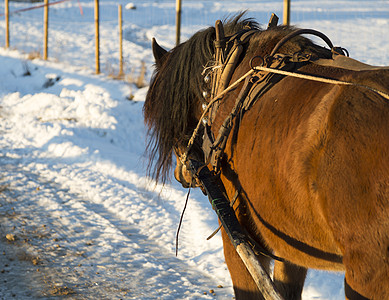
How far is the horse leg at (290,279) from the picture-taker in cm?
259

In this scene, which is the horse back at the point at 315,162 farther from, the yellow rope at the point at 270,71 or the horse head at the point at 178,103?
the horse head at the point at 178,103

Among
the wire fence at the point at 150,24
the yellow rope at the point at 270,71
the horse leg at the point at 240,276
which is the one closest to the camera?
the yellow rope at the point at 270,71

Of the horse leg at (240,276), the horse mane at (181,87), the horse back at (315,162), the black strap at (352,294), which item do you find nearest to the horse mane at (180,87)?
the horse mane at (181,87)

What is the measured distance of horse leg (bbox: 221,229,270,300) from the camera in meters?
2.23

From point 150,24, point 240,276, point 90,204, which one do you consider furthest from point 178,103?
point 150,24

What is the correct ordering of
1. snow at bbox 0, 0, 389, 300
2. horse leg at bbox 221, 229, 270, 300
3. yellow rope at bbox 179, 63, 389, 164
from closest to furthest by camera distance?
yellow rope at bbox 179, 63, 389, 164 < horse leg at bbox 221, 229, 270, 300 < snow at bbox 0, 0, 389, 300

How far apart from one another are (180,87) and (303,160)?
1.13m

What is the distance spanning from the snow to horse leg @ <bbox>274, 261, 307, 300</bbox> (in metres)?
0.72

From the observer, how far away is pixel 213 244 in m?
4.07

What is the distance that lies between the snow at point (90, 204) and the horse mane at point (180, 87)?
0.45 metres

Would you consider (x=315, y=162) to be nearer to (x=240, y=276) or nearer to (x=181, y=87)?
(x=240, y=276)

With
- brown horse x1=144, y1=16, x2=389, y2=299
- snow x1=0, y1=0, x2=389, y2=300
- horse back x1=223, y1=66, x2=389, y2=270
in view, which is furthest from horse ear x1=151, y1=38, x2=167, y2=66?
horse back x1=223, y1=66, x2=389, y2=270

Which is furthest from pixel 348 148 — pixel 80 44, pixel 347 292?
pixel 80 44

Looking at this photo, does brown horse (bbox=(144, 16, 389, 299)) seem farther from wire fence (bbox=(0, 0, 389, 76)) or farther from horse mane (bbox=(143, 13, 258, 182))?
wire fence (bbox=(0, 0, 389, 76))
